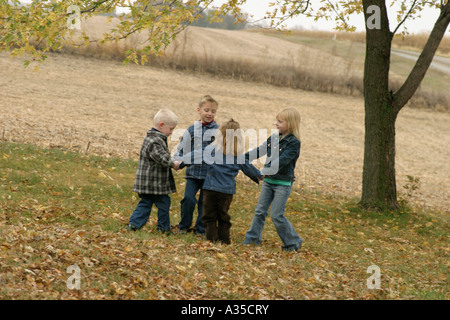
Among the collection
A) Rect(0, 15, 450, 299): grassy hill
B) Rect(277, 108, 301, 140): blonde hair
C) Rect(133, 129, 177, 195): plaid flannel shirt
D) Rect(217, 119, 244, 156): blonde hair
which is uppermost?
Rect(277, 108, 301, 140): blonde hair

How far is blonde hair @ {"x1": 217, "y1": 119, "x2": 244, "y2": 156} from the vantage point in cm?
662

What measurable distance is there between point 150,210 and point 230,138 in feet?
5.25

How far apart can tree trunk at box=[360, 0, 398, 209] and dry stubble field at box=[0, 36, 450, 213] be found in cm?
259

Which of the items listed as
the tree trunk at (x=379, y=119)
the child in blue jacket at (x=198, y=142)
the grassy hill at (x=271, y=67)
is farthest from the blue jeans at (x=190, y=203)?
the grassy hill at (x=271, y=67)

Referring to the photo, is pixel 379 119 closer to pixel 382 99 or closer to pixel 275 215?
pixel 382 99

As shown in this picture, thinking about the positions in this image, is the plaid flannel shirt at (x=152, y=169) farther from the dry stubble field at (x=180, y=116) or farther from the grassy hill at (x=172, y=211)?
the dry stubble field at (x=180, y=116)

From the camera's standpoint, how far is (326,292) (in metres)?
5.89

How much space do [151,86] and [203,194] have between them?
1968 centimetres

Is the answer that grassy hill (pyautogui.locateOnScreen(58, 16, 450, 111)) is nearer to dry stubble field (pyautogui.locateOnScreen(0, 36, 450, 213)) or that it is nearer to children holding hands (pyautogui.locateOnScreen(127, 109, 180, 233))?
dry stubble field (pyautogui.locateOnScreen(0, 36, 450, 213))

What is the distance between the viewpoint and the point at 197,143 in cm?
723

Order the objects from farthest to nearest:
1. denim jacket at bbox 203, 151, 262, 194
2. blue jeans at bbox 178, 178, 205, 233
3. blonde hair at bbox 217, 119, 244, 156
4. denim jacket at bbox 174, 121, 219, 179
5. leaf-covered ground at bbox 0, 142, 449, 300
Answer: blue jeans at bbox 178, 178, 205, 233
denim jacket at bbox 174, 121, 219, 179
denim jacket at bbox 203, 151, 262, 194
blonde hair at bbox 217, 119, 244, 156
leaf-covered ground at bbox 0, 142, 449, 300

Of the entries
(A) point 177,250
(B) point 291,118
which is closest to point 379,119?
(B) point 291,118

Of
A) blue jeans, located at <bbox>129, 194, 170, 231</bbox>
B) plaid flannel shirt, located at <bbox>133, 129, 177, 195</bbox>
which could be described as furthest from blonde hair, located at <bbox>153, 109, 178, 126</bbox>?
blue jeans, located at <bbox>129, 194, 170, 231</bbox>
